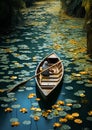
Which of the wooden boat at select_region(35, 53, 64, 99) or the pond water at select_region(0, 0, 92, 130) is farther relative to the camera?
the wooden boat at select_region(35, 53, 64, 99)

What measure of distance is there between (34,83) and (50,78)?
0.58 meters

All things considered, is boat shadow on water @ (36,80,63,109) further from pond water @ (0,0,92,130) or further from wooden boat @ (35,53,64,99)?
wooden boat @ (35,53,64,99)

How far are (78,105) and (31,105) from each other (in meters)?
1.30

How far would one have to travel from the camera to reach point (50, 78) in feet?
32.7

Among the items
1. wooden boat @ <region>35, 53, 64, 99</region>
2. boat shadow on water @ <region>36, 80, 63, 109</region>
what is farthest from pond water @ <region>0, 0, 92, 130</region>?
wooden boat @ <region>35, 53, 64, 99</region>

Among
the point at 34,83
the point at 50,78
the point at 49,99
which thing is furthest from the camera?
the point at 50,78

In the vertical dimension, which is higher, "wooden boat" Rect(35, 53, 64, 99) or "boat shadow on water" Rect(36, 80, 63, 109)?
"wooden boat" Rect(35, 53, 64, 99)

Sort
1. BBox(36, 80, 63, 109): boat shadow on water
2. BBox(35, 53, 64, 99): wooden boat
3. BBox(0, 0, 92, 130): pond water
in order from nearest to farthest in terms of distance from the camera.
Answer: BBox(0, 0, 92, 130): pond water → BBox(36, 80, 63, 109): boat shadow on water → BBox(35, 53, 64, 99): wooden boat

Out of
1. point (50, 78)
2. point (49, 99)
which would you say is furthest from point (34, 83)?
point (49, 99)

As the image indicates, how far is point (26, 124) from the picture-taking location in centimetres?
715

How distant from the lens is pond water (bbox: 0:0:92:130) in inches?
288

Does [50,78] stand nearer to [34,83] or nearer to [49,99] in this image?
[34,83]

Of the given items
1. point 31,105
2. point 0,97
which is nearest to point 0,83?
point 0,97

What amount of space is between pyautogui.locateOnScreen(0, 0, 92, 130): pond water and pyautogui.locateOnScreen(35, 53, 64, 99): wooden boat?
0.24m
